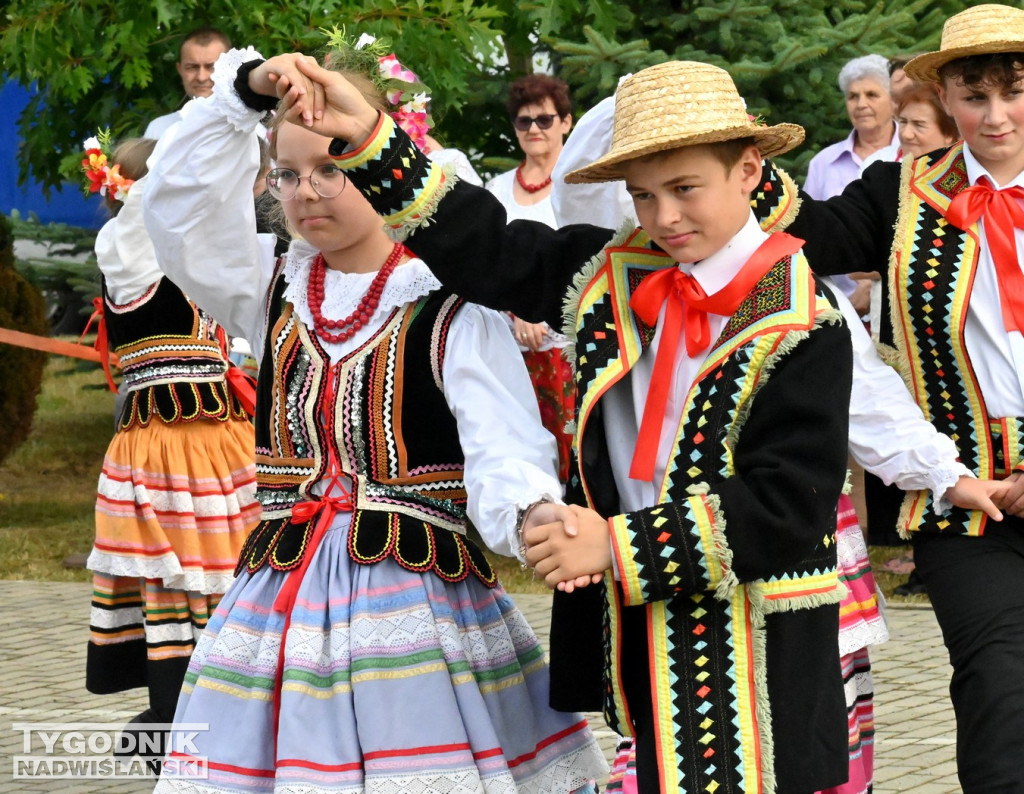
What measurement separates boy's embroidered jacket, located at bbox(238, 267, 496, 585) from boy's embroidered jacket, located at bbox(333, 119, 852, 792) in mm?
240

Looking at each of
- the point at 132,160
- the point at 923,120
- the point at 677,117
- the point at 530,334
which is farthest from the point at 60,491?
the point at 677,117

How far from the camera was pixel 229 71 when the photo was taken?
10.3 ft

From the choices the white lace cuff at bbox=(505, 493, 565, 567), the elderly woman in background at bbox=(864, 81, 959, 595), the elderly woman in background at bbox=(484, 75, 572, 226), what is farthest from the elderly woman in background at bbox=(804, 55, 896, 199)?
the white lace cuff at bbox=(505, 493, 565, 567)

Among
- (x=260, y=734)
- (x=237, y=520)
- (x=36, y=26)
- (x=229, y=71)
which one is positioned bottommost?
(x=260, y=734)

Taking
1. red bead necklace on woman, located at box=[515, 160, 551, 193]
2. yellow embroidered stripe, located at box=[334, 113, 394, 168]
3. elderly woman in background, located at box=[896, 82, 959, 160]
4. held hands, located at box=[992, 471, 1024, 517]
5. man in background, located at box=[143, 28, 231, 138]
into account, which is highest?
man in background, located at box=[143, 28, 231, 138]

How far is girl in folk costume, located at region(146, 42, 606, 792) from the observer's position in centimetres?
297

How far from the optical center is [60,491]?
1086 cm

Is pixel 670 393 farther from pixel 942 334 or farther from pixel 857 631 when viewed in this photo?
pixel 857 631

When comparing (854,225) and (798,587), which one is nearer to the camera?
(798,587)

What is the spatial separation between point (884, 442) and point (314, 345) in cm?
121

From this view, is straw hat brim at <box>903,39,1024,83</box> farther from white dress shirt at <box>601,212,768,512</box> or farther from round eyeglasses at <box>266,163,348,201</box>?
round eyeglasses at <box>266,163,348,201</box>

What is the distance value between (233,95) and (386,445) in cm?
74

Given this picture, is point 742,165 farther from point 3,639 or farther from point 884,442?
point 3,639

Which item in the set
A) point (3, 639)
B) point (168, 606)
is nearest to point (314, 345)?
point (168, 606)
